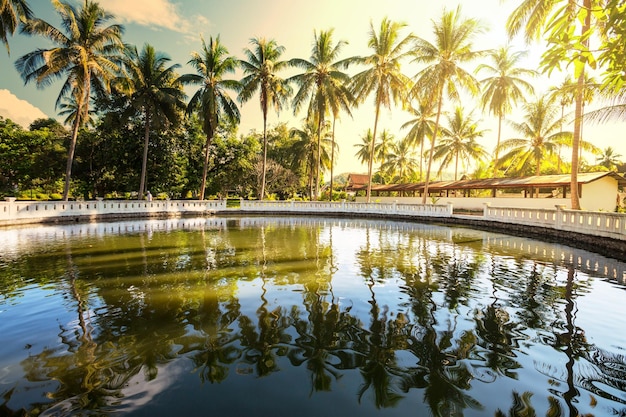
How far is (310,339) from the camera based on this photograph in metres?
4.20

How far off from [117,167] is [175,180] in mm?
5286

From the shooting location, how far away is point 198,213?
26391 millimetres

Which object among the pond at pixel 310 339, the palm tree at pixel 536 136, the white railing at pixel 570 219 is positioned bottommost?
the pond at pixel 310 339

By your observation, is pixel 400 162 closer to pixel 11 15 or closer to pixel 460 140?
pixel 460 140

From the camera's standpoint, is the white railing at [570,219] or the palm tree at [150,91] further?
the palm tree at [150,91]

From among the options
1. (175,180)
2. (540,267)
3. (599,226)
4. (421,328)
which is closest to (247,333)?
(421,328)

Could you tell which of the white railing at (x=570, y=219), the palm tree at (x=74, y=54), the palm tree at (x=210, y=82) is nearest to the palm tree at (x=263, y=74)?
the palm tree at (x=210, y=82)

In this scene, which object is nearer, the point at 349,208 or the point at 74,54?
the point at 74,54

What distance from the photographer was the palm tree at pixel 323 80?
2675 centimetres

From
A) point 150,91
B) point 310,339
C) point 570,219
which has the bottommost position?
point 310,339

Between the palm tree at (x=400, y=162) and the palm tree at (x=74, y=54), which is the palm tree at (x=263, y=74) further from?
the palm tree at (x=400, y=162)

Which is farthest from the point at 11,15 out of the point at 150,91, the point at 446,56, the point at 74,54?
the point at 446,56

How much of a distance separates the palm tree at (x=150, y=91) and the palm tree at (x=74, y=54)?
2.98m

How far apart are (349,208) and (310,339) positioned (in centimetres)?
2285
